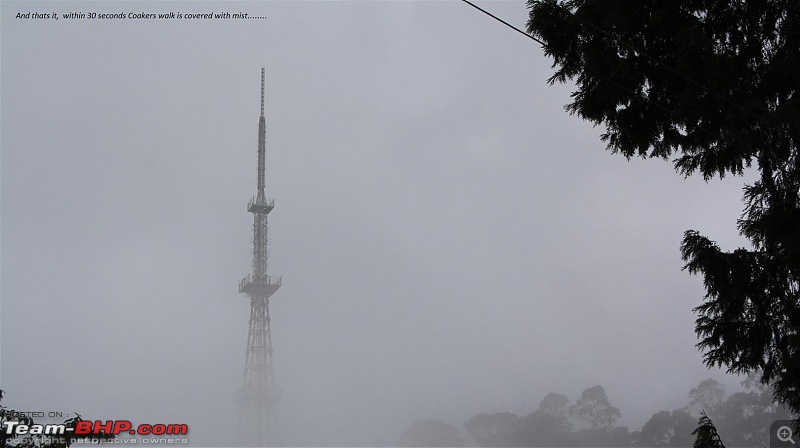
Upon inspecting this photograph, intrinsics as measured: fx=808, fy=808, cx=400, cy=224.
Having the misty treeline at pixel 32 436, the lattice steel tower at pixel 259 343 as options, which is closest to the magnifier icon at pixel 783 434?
the misty treeline at pixel 32 436

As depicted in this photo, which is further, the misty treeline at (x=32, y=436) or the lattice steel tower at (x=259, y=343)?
the lattice steel tower at (x=259, y=343)

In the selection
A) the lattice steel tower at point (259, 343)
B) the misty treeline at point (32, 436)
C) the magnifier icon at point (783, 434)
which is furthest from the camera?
the lattice steel tower at point (259, 343)

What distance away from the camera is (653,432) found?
102 meters

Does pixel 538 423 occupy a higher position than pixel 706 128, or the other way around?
pixel 538 423

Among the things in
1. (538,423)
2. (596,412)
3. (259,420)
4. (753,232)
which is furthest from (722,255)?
(596,412)

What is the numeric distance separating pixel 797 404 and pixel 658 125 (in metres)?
4.67

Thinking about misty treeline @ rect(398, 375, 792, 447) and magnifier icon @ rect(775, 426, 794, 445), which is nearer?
magnifier icon @ rect(775, 426, 794, 445)

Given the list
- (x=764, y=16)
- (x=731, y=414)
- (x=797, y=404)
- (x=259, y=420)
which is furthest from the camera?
(x=731, y=414)

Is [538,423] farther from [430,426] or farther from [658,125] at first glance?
[658,125]

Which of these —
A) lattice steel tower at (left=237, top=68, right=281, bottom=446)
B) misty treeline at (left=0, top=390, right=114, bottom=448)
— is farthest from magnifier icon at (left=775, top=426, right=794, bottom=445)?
lattice steel tower at (left=237, top=68, right=281, bottom=446)

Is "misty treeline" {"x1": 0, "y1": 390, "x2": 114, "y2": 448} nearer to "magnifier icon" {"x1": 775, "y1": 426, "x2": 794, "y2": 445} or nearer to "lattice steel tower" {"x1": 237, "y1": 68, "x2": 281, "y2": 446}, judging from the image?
"magnifier icon" {"x1": 775, "y1": 426, "x2": 794, "y2": 445}

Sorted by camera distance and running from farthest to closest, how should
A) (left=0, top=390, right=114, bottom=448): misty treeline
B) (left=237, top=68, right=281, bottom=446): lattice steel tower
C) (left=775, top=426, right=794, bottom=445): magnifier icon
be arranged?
(left=237, top=68, right=281, bottom=446): lattice steel tower
(left=775, top=426, right=794, bottom=445): magnifier icon
(left=0, top=390, right=114, bottom=448): misty treeline

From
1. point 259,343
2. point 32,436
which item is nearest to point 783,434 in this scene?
point 32,436

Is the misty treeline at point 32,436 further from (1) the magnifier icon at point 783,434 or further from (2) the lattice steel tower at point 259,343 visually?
(2) the lattice steel tower at point 259,343
